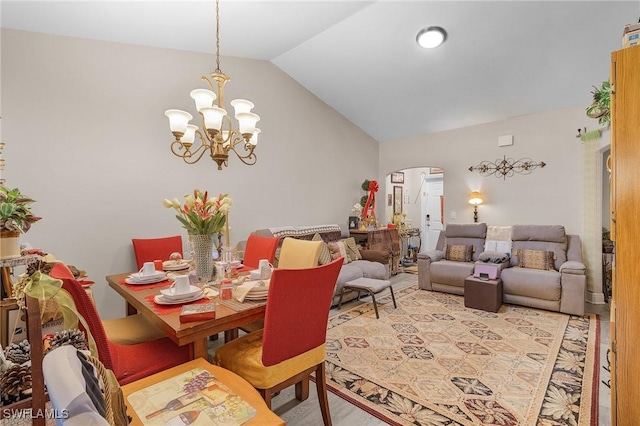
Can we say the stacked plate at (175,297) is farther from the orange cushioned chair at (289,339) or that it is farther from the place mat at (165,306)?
the orange cushioned chair at (289,339)

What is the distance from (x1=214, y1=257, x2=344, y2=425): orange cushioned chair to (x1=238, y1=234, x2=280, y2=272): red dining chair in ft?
3.64

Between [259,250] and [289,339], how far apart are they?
4.80 ft

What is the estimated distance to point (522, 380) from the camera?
2322 mm

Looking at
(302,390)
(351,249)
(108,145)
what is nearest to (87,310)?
(302,390)

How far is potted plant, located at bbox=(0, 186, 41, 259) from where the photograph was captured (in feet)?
4.50

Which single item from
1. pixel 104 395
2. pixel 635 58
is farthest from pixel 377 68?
pixel 104 395

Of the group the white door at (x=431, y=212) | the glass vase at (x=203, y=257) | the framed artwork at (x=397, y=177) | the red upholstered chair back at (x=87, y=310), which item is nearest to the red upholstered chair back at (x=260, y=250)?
the glass vase at (x=203, y=257)

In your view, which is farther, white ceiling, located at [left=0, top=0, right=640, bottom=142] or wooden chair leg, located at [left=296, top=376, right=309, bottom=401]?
white ceiling, located at [left=0, top=0, right=640, bottom=142]

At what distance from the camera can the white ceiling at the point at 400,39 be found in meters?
2.73

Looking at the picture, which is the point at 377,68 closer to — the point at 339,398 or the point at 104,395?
the point at 339,398

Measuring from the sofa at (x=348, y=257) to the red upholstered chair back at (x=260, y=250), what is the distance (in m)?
0.66

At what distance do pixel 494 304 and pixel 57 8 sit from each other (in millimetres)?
5207

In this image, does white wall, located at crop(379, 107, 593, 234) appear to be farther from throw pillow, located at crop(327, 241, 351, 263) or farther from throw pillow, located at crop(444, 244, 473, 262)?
throw pillow, located at crop(327, 241, 351, 263)

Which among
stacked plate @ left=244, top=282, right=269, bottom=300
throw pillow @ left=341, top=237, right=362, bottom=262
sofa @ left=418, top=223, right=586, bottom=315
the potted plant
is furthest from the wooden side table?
the potted plant
